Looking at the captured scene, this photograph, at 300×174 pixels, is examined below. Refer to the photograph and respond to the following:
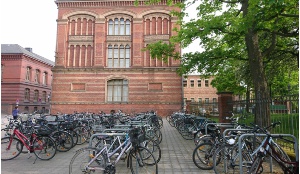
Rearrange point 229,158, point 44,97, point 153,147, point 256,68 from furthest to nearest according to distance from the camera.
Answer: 1. point 44,97
2. point 256,68
3. point 153,147
4. point 229,158

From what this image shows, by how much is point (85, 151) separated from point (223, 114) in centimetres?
677

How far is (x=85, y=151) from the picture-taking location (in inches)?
189

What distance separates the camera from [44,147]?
6621 millimetres

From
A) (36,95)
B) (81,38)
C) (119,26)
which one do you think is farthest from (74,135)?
(36,95)

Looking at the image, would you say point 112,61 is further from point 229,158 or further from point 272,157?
point 272,157

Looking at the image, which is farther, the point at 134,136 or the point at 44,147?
the point at 44,147

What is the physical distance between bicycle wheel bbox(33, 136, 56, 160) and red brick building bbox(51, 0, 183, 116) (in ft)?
59.5

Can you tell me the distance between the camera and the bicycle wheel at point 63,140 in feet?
24.8

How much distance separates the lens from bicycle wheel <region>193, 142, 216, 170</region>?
5.63m

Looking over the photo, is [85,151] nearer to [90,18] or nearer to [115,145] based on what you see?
[115,145]

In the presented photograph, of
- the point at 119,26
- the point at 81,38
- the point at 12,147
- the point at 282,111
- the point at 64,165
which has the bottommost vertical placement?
the point at 64,165

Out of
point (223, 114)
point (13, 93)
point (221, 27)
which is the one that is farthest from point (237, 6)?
point (13, 93)

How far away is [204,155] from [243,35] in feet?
20.7

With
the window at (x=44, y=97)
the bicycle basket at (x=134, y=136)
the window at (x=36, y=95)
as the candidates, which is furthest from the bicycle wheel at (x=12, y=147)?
the window at (x=44, y=97)
